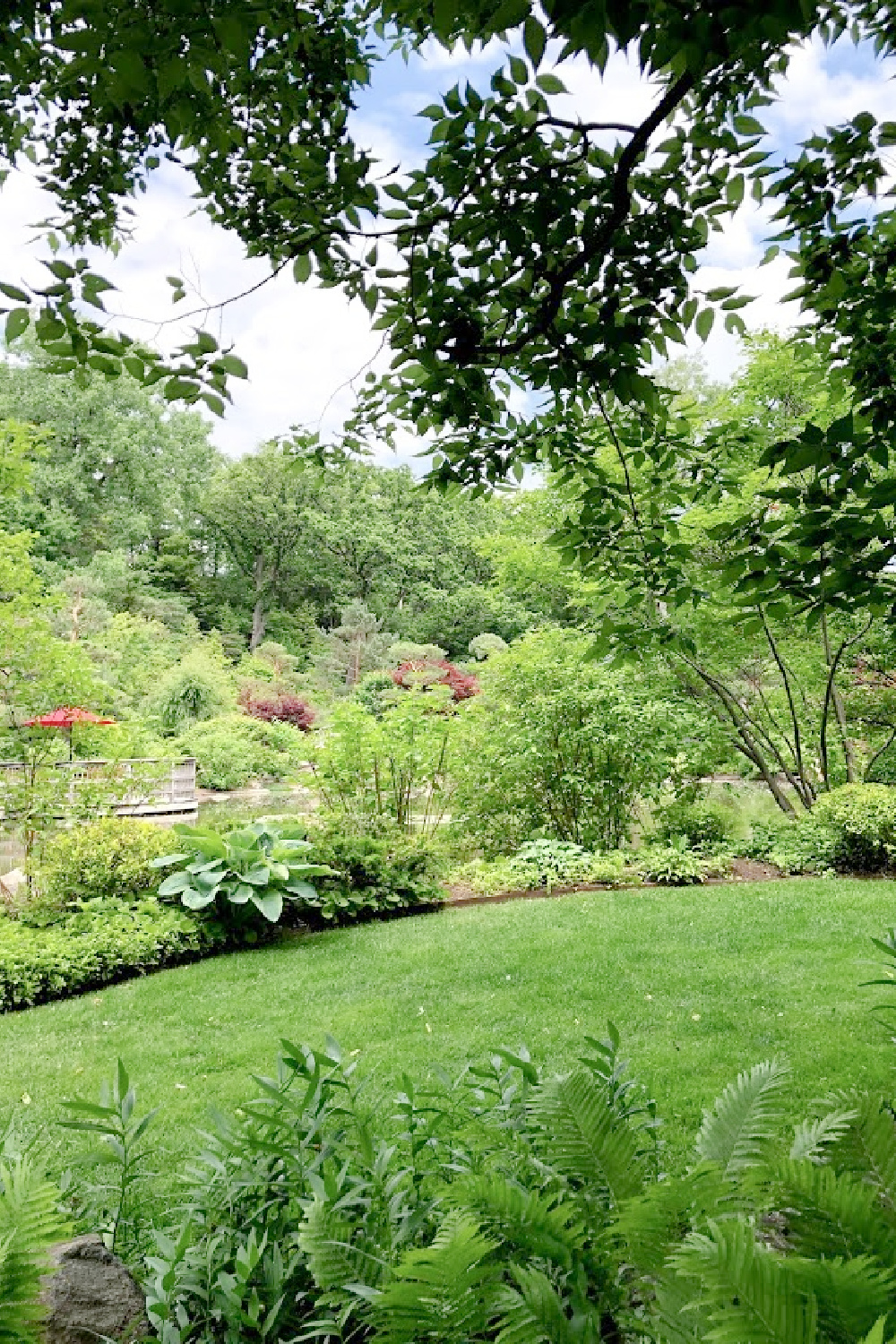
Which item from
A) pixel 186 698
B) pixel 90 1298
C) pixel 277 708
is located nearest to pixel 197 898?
pixel 90 1298

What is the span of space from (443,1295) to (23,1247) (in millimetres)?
445

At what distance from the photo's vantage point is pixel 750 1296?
0.61 metres

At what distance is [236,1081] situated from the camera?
313 cm

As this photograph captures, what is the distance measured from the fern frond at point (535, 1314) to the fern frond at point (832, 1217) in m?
0.27

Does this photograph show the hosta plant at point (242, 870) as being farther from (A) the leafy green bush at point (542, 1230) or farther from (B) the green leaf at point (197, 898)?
(A) the leafy green bush at point (542, 1230)

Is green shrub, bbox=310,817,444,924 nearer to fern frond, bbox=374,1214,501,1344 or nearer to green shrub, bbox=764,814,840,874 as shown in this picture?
green shrub, bbox=764,814,840,874

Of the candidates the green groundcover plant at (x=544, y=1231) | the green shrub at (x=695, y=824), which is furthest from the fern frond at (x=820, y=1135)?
the green shrub at (x=695, y=824)

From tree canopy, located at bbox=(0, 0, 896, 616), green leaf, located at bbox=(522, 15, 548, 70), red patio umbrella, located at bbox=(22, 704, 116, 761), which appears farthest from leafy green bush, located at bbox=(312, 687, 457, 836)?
green leaf, located at bbox=(522, 15, 548, 70)

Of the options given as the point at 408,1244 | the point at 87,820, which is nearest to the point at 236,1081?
the point at 408,1244

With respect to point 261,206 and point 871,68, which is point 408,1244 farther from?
point 871,68

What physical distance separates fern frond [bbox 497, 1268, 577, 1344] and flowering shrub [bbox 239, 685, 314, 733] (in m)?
17.6

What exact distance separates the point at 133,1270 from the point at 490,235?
197 cm

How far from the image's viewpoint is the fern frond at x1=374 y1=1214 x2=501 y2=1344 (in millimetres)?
732

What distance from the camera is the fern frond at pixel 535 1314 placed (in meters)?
0.74
